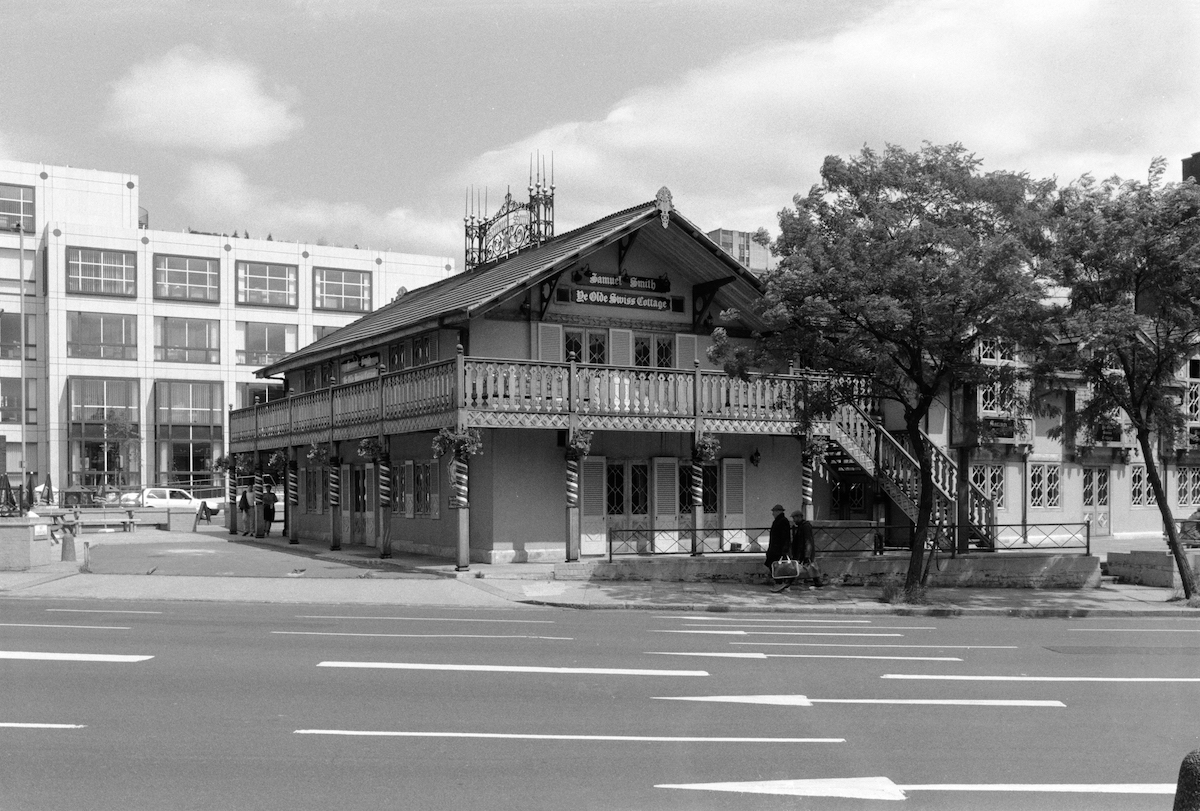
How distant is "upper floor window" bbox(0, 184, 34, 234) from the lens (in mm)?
68625

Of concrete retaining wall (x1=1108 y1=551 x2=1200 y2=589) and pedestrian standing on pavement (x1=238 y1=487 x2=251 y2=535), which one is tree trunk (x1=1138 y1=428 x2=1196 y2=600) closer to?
concrete retaining wall (x1=1108 y1=551 x2=1200 y2=589)

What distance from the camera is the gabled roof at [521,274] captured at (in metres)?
24.9

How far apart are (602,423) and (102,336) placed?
168 feet

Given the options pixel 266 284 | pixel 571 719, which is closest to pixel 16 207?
pixel 266 284

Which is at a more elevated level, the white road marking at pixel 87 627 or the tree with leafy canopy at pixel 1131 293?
the tree with leafy canopy at pixel 1131 293

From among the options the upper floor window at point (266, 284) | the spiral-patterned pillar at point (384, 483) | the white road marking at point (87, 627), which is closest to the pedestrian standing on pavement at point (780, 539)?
the spiral-patterned pillar at point (384, 483)

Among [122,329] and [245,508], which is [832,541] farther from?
[122,329]

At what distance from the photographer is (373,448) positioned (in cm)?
2712

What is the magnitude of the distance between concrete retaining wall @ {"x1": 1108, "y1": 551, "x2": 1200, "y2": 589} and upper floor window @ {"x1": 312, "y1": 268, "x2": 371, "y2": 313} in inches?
2282

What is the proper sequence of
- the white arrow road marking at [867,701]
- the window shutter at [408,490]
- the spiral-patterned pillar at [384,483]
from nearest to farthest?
the white arrow road marking at [867,701], the spiral-patterned pillar at [384,483], the window shutter at [408,490]

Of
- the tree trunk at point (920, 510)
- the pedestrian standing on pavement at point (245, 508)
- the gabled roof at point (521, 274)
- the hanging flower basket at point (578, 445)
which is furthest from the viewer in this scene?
the pedestrian standing on pavement at point (245, 508)

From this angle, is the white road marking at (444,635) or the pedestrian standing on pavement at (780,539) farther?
the pedestrian standing on pavement at (780,539)

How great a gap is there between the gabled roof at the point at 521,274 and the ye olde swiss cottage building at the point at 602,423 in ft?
0.27

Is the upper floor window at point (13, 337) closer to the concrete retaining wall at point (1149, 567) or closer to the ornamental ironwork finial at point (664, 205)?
the ornamental ironwork finial at point (664, 205)
